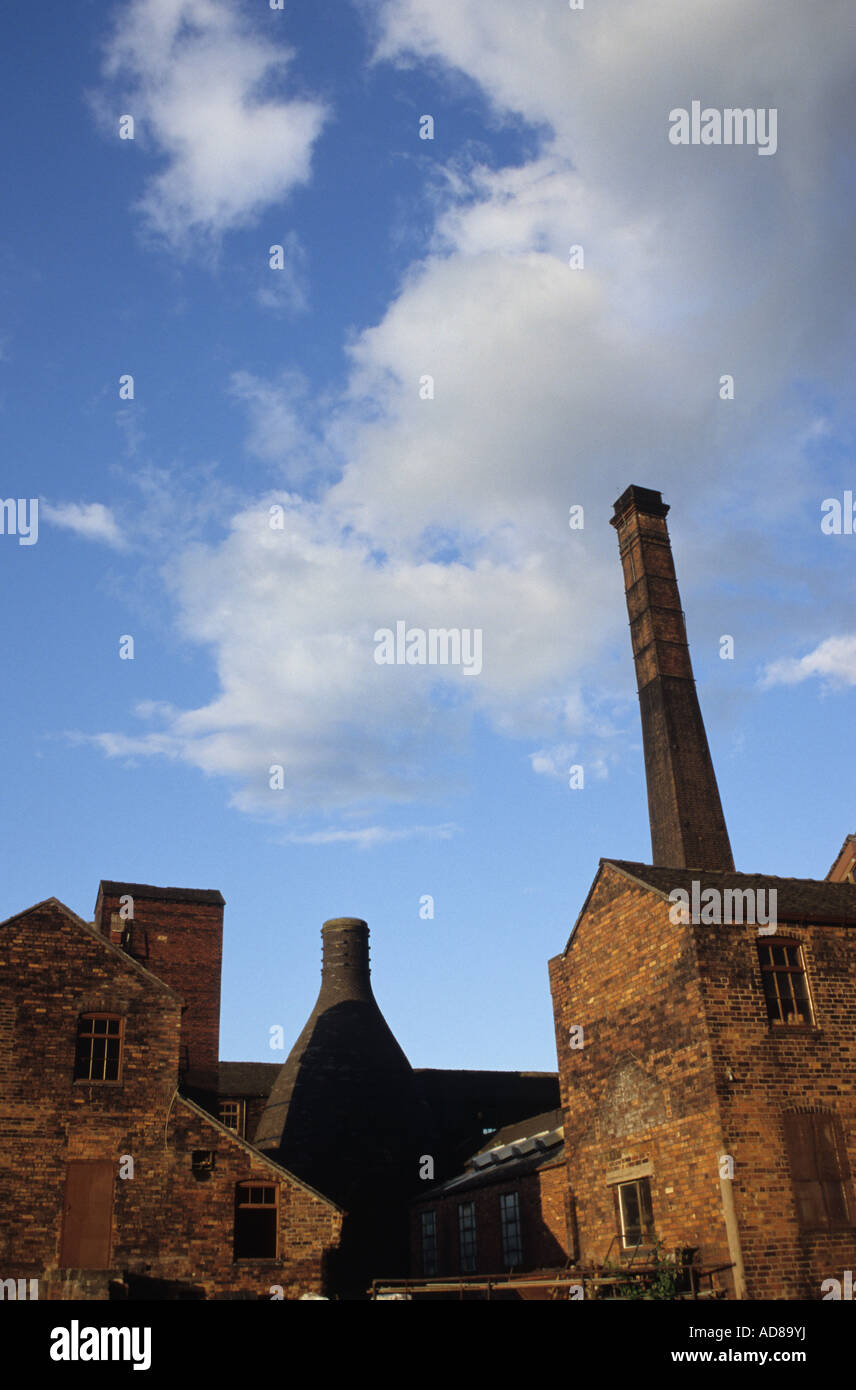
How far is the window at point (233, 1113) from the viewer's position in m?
33.6

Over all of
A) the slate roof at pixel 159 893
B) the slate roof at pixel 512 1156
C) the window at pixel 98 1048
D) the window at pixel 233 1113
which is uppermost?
the slate roof at pixel 159 893

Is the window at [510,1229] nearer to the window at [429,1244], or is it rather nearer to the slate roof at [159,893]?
the window at [429,1244]

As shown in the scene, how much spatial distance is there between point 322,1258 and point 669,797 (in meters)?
15.8

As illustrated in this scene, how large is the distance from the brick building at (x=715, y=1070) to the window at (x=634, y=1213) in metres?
0.03

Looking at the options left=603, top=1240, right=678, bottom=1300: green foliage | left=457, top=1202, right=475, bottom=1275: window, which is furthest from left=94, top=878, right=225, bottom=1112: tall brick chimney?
left=603, top=1240, right=678, bottom=1300: green foliage

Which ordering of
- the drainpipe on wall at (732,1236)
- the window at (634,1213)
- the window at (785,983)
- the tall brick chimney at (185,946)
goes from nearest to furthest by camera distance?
the drainpipe on wall at (732,1236) < the window at (785,983) < the window at (634,1213) < the tall brick chimney at (185,946)

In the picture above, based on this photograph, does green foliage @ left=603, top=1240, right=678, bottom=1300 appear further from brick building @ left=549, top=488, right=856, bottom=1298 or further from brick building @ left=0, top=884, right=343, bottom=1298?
brick building @ left=0, top=884, right=343, bottom=1298

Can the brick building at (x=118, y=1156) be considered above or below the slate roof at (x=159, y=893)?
below

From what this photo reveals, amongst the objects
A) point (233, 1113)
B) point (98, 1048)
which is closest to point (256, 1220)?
point (98, 1048)

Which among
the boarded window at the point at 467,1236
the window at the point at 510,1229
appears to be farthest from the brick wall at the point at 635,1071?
the boarded window at the point at 467,1236

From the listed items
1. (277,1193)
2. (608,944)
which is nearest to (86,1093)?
(277,1193)
